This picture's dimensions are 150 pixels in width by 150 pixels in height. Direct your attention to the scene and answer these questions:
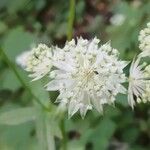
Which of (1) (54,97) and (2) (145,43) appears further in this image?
(1) (54,97)

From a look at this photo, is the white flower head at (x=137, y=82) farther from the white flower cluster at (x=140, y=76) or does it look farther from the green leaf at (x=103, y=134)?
the green leaf at (x=103, y=134)

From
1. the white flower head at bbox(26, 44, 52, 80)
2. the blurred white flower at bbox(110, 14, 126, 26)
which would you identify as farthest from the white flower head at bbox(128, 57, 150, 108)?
the blurred white flower at bbox(110, 14, 126, 26)

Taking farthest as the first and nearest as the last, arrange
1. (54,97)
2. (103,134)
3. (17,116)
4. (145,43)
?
(103,134), (54,97), (17,116), (145,43)

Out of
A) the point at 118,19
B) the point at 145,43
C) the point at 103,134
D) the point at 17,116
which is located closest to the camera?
the point at 145,43

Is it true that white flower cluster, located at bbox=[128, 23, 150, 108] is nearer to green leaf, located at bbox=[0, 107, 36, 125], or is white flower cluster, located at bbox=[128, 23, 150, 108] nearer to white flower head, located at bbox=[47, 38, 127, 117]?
white flower head, located at bbox=[47, 38, 127, 117]

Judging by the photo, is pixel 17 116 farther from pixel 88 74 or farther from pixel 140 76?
pixel 140 76

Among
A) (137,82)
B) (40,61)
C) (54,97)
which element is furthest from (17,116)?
(54,97)

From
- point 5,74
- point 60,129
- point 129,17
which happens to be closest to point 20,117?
point 60,129

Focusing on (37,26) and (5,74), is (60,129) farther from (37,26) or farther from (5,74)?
(37,26)
